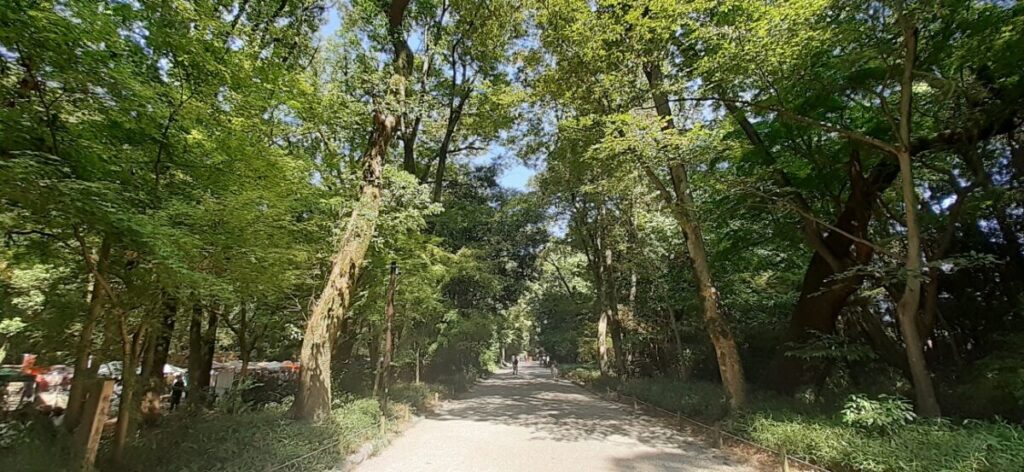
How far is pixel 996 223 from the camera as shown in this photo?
10.1m

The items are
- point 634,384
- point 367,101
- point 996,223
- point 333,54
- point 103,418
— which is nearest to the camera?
point 103,418

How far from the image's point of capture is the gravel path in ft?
24.3

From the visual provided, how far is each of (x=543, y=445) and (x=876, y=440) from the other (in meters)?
5.07

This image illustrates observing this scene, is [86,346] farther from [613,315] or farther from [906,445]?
[613,315]

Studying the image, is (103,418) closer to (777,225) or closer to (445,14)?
(777,225)

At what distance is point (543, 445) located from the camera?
29.1ft

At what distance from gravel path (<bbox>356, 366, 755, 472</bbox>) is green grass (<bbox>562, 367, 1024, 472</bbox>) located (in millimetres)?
832

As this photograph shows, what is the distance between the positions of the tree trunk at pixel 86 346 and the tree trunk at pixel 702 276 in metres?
9.22

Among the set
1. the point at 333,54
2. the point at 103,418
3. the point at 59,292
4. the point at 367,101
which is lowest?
the point at 103,418

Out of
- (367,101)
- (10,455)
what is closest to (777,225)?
(367,101)

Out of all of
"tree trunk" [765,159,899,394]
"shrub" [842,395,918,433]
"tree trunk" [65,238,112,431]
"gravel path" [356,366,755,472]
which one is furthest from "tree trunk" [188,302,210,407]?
"tree trunk" [765,159,899,394]

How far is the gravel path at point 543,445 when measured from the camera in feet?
24.3

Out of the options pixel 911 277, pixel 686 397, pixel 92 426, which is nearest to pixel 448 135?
pixel 686 397

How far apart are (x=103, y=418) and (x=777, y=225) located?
11740 mm
